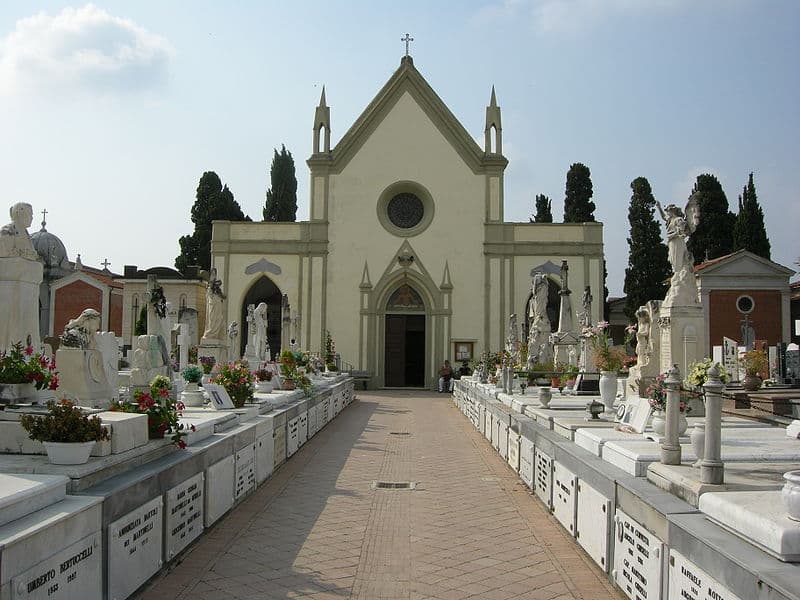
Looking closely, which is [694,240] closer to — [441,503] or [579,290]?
[579,290]

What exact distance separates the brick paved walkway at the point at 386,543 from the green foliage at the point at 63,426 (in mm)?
1354

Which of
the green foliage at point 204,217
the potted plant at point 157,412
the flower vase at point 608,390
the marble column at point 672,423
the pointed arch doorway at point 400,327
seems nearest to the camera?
the marble column at point 672,423

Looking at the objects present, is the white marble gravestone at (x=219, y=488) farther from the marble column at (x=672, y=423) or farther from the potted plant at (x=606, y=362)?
the potted plant at (x=606, y=362)

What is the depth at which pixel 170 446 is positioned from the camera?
290 inches

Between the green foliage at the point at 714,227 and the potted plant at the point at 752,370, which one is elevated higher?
the green foliage at the point at 714,227

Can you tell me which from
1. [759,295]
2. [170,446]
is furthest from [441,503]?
[759,295]

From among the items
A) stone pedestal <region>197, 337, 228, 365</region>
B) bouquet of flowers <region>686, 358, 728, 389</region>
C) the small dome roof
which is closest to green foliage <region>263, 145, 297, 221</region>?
the small dome roof

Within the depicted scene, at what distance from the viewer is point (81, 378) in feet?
25.1

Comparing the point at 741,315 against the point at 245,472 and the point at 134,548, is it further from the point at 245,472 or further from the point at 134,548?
the point at 134,548

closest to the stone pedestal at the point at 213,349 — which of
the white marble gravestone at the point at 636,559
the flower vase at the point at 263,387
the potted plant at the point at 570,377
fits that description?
the flower vase at the point at 263,387

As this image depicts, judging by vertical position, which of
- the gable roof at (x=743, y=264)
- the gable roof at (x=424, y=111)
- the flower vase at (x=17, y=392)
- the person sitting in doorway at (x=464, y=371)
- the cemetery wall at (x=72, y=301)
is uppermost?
the gable roof at (x=424, y=111)

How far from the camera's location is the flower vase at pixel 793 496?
420 centimetres

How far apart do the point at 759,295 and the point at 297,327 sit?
23161mm

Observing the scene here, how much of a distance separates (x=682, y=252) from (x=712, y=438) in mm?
8938
